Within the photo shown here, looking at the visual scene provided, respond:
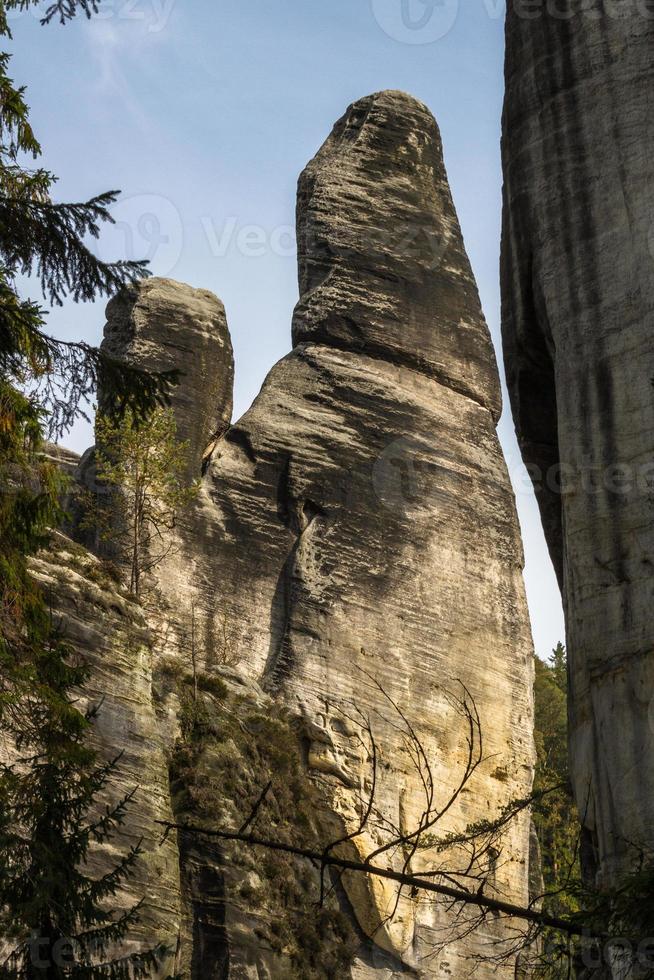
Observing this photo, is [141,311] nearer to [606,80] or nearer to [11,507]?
[11,507]

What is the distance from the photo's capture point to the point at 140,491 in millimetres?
27828

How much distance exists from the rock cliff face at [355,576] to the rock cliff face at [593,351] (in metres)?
13.7

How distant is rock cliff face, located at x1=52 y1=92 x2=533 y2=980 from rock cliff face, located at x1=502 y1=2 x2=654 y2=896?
45.0 feet

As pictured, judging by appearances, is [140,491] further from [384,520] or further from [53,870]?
[53,870]

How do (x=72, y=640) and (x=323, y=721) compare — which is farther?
(x=323, y=721)

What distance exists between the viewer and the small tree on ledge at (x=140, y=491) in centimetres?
2766

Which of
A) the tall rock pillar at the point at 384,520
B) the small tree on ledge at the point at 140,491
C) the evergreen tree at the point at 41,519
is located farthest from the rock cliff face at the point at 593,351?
the small tree on ledge at the point at 140,491

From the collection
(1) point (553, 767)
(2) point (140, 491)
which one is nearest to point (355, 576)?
(2) point (140, 491)

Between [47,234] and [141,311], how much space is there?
18.7 metres

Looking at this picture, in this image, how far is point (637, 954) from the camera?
6.08 metres

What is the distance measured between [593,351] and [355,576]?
20.8 m

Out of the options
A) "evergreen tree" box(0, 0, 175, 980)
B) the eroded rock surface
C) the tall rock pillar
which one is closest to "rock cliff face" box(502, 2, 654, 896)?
"evergreen tree" box(0, 0, 175, 980)

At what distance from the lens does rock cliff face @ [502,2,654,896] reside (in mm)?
7309

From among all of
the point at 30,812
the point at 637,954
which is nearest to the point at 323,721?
the point at 30,812
